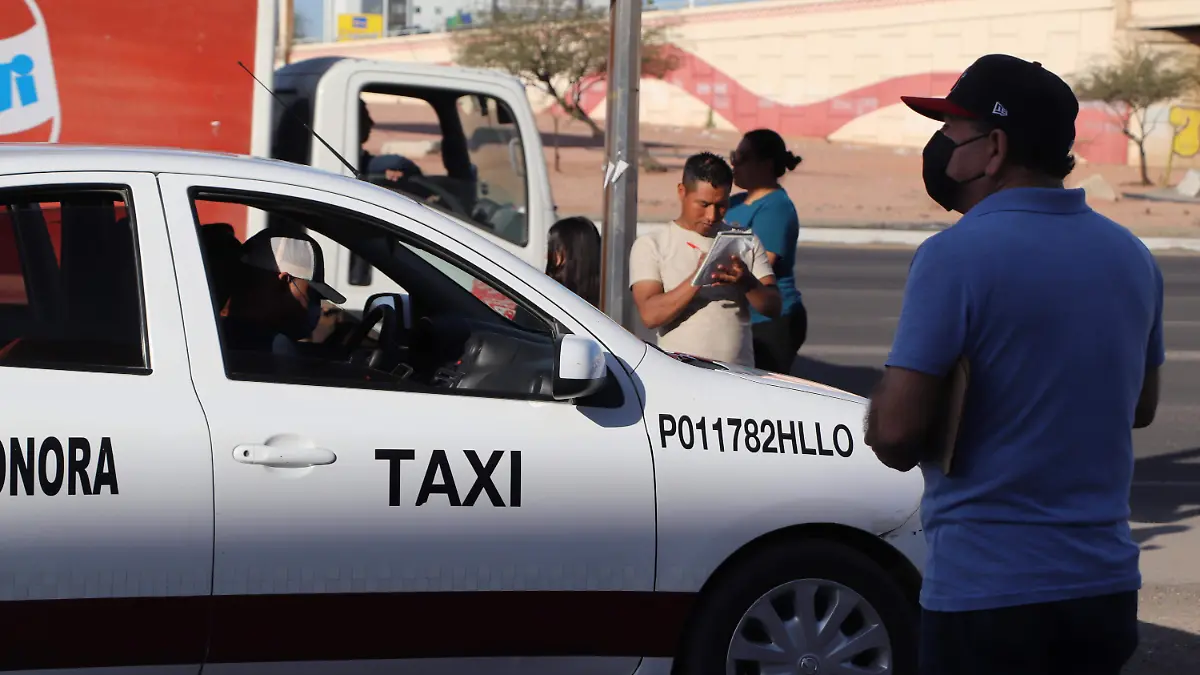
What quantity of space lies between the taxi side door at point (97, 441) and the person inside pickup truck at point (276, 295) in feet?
0.83

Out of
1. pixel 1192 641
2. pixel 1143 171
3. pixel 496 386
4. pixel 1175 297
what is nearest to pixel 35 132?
pixel 496 386

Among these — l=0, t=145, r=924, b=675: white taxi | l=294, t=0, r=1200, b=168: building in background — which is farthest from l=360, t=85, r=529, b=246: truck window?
l=294, t=0, r=1200, b=168: building in background

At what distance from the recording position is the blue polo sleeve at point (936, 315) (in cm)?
243

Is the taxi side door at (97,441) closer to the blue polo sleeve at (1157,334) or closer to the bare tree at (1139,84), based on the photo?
the blue polo sleeve at (1157,334)

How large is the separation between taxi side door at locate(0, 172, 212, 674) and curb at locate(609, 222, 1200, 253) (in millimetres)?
22821

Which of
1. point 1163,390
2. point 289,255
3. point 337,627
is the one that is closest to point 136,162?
point 289,255

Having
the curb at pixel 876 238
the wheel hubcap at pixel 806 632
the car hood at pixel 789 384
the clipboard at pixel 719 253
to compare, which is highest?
the clipboard at pixel 719 253

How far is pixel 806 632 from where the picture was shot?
397 centimetres

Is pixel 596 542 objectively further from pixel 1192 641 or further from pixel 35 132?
pixel 35 132

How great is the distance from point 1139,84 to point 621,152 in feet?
162

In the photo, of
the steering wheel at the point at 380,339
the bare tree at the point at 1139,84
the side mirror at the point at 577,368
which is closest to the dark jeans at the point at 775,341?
the steering wheel at the point at 380,339

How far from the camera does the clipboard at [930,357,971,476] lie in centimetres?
248

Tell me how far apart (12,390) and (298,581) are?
2.57 feet

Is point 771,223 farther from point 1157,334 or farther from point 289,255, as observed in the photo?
point 1157,334
